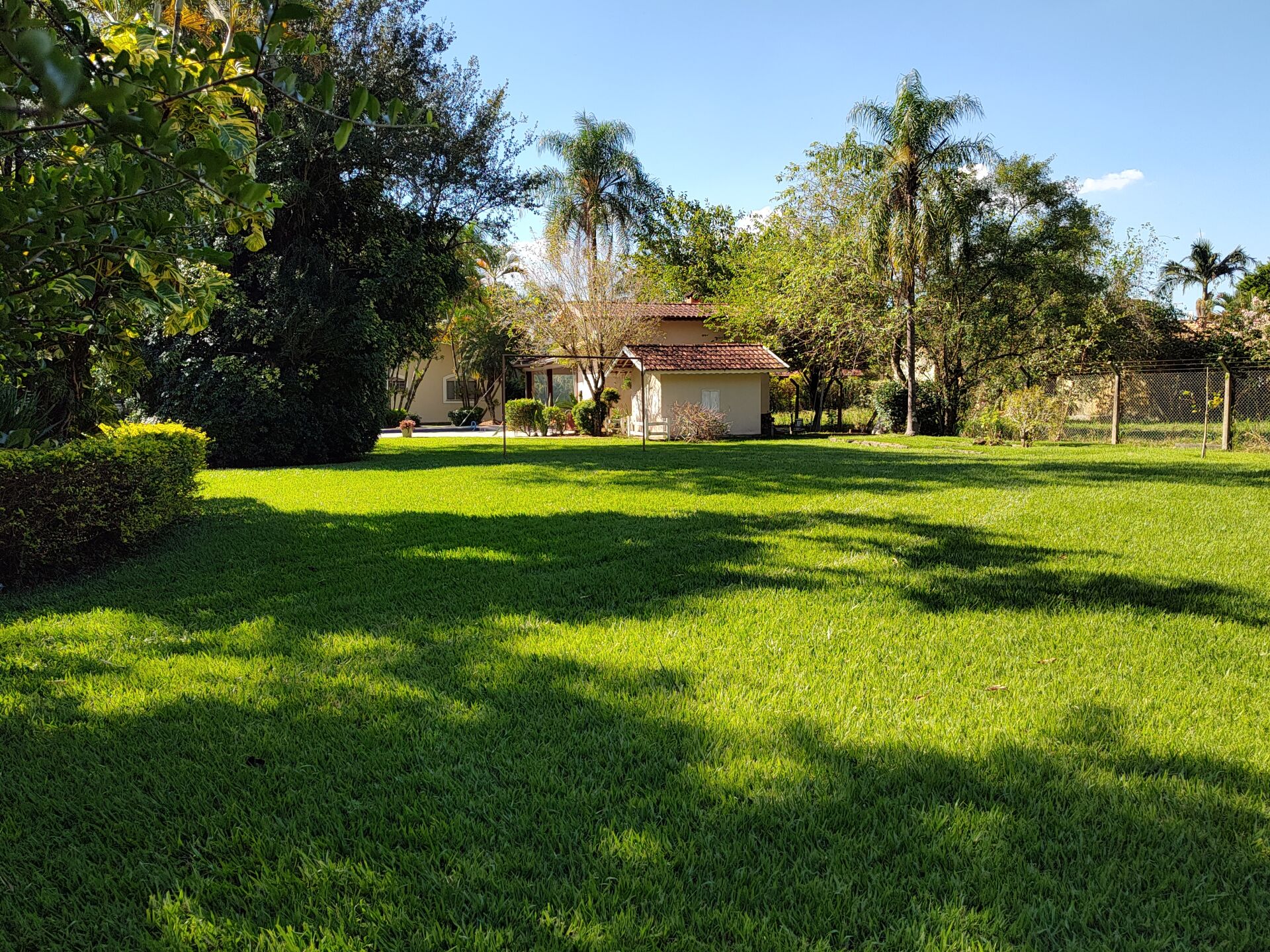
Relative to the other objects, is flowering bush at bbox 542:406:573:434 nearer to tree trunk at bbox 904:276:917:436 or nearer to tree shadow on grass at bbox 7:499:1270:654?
tree trunk at bbox 904:276:917:436

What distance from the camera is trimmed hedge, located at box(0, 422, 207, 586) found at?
6.03 metres

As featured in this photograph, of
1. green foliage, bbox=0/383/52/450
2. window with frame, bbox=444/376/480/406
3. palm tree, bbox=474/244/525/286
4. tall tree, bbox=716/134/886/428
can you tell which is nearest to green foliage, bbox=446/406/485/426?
window with frame, bbox=444/376/480/406

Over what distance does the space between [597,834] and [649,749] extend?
60 centimetres

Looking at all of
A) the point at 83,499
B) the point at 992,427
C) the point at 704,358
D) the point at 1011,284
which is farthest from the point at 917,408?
the point at 83,499

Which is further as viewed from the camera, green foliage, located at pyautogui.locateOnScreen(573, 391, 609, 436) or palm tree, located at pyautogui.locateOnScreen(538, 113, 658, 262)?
palm tree, located at pyautogui.locateOnScreen(538, 113, 658, 262)

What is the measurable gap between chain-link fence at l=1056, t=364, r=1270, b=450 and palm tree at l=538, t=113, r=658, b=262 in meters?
21.1

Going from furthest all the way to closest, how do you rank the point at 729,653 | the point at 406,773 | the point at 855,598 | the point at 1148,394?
1. the point at 1148,394
2. the point at 855,598
3. the point at 729,653
4. the point at 406,773

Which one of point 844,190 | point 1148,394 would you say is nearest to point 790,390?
point 844,190

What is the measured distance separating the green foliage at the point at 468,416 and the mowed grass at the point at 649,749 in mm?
33660

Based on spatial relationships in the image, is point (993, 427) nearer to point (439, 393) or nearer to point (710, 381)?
point (710, 381)

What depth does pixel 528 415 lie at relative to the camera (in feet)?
97.1

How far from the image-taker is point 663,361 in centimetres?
2614

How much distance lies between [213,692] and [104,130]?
2767 millimetres

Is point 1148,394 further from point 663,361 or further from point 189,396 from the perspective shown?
point 189,396
